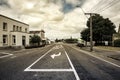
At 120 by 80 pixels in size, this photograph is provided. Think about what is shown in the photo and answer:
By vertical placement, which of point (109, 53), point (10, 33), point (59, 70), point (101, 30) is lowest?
point (109, 53)

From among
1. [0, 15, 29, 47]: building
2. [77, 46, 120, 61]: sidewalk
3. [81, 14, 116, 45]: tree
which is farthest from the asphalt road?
[81, 14, 116, 45]: tree

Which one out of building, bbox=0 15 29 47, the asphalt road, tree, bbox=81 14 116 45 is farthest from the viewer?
tree, bbox=81 14 116 45

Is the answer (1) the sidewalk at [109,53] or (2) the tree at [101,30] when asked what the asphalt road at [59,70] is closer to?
(1) the sidewalk at [109,53]

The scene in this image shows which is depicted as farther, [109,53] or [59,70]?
[109,53]

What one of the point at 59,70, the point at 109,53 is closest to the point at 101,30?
the point at 109,53

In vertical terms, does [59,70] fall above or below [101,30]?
below

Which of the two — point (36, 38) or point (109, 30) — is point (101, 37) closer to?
point (109, 30)

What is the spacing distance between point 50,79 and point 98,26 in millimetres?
60197

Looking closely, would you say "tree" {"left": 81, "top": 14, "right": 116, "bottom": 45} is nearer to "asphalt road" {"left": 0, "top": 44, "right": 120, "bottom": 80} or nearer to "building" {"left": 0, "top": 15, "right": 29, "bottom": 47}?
"building" {"left": 0, "top": 15, "right": 29, "bottom": 47}

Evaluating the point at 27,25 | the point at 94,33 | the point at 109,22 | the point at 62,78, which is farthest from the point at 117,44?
the point at 62,78

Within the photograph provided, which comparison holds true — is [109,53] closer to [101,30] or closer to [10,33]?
[10,33]

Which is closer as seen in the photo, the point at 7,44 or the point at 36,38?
the point at 7,44

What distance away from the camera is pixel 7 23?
135ft

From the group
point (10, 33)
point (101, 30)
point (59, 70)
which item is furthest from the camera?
point (101, 30)
